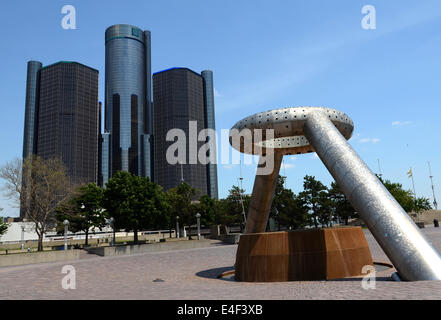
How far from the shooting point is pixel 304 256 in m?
12.3

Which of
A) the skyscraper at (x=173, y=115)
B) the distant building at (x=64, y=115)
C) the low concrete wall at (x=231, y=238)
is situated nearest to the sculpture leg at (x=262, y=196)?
the low concrete wall at (x=231, y=238)

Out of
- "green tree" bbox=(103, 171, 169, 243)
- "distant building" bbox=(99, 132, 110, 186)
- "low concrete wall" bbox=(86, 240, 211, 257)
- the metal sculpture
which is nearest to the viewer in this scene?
the metal sculpture

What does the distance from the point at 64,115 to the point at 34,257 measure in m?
156

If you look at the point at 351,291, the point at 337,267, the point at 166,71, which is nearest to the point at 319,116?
the point at 337,267

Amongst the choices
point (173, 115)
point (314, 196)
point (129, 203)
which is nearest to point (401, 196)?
point (314, 196)

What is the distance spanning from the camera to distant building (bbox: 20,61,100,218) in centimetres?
16350

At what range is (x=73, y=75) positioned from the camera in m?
172

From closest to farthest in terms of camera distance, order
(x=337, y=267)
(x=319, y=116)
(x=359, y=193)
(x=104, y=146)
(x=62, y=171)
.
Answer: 1. (x=359, y=193)
2. (x=337, y=267)
3. (x=319, y=116)
4. (x=62, y=171)
5. (x=104, y=146)

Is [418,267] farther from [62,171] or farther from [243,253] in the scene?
[62,171]

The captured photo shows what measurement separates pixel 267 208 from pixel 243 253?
14.8ft

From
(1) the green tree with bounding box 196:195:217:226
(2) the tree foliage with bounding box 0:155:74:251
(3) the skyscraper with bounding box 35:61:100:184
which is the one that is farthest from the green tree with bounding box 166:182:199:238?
(3) the skyscraper with bounding box 35:61:100:184

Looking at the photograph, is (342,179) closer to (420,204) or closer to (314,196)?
(314,196)

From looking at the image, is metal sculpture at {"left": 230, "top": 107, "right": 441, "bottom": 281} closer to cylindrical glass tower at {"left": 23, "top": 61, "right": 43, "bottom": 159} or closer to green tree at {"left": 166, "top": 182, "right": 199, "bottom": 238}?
green tree at {"left": 166, "top": 182, "right": 199, "bottom": 238}

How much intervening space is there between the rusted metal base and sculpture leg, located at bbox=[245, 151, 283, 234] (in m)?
4.29
